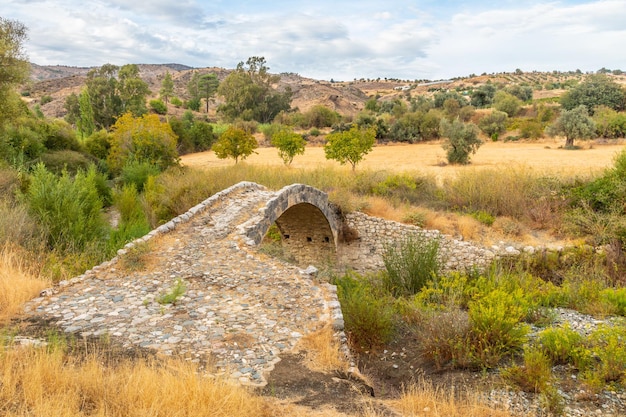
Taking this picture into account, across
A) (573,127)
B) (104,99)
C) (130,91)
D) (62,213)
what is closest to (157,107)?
(130,91)

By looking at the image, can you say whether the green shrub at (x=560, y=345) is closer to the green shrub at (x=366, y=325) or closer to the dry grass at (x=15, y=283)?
the green shrub at (x=366, y=325)

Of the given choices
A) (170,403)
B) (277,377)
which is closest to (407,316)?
(277,377)

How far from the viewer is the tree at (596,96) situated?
39.7m

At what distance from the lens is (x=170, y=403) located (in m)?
3.47

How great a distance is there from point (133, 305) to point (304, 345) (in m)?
2.45

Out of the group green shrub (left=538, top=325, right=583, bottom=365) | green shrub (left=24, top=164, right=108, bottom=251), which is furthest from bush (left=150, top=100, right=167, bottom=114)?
green shrub (left=538, top=325, right=583, bottom=365)

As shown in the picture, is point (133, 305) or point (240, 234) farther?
point (240, 234)

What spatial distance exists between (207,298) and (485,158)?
2318 centimetres

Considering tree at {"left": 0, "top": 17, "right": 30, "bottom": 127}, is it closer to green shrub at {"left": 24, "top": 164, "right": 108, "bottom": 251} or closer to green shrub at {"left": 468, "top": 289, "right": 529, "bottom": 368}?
green shrub at {"left": 24, "top": 164, "right": 108, "bottom": 251}

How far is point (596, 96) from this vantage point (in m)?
40.2

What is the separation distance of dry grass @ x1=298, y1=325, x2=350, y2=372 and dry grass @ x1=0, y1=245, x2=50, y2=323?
12.3 feet

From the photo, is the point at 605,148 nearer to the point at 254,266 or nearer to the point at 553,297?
the point at 553,297

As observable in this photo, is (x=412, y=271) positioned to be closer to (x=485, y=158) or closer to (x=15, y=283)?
(x=15, y=283)

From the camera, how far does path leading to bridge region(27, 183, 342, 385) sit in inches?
199
